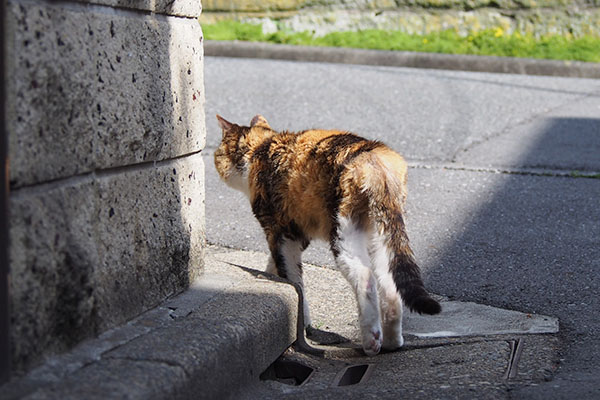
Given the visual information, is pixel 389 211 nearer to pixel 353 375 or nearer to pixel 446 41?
pixel 353 375

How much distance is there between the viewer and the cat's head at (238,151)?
12.8ft

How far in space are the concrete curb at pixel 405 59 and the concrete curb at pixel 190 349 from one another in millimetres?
8118

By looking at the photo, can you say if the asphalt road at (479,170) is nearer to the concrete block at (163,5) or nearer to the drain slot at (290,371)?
the drain slot at (290,371)

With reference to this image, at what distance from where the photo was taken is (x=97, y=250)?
2.29 meters

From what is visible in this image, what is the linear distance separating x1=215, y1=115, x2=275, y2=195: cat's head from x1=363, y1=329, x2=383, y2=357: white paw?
116 cm

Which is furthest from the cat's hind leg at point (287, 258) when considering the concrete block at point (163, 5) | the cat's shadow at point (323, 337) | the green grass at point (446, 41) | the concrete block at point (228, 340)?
the green grass at point (446, 41)

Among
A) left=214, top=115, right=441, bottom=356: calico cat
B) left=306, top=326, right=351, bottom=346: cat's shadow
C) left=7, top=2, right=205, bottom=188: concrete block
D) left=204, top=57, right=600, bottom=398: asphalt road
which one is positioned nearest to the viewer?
left=7, top=2, right=205, bottom=188: concrete block

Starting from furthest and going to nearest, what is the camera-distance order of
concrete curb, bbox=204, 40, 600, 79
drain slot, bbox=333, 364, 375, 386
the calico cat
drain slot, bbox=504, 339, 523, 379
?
concrete curb, bbox=204, 40, 600, 79 → the calico cat → drain slot, bbox=333, 364, 375, 386 → drain slot, bbox=504, 339, 523, 379

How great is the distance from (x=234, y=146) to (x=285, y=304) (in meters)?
1.32

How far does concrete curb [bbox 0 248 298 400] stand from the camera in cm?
196

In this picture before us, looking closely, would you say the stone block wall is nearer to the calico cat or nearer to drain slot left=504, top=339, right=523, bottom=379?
the calico cat

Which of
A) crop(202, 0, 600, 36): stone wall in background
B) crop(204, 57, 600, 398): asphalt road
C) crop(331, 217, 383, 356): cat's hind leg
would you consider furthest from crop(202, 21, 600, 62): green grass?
crop(331, 217, 383, 356): cat's hind leg

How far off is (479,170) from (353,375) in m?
3.39

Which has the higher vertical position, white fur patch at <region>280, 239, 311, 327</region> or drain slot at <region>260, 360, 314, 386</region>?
white fur patch at <region>280, 239, 311, 327</region>
